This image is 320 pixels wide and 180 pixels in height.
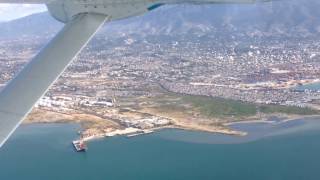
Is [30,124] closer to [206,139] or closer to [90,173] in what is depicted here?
[90,173]

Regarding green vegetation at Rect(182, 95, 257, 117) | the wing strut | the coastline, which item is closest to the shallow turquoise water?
the coastline

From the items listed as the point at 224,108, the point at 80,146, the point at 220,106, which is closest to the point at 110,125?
the point at 80,146

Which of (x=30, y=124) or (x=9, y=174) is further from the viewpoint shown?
(x=30, y=124)

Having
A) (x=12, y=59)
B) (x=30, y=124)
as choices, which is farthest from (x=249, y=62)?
(x=30, y=124)

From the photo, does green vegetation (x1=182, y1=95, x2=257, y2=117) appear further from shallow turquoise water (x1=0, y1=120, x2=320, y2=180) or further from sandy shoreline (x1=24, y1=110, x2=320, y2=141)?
shallow turquoise water (x1=0, y1=120, x2=320, y2=180)

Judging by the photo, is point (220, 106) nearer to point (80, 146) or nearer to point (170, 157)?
point (170, 157)

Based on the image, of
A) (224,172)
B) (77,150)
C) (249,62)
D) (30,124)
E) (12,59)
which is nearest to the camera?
(224,172)

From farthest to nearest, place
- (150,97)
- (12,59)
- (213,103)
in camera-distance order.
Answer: (12,59) < (150,97) < (213,103)
